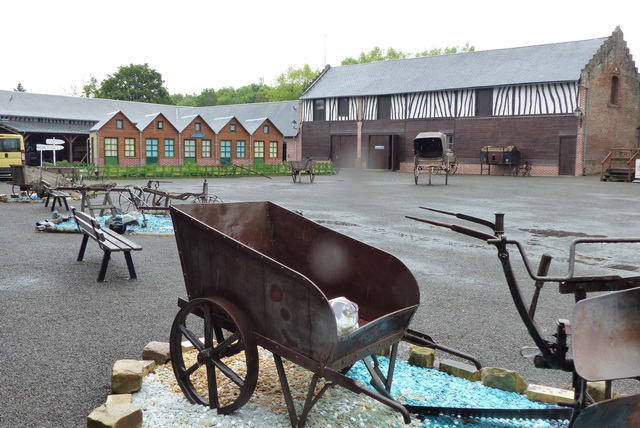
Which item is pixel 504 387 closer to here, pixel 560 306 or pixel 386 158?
pixel 560 306

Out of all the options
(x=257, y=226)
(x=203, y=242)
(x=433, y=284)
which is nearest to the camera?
(x=203, y=242)

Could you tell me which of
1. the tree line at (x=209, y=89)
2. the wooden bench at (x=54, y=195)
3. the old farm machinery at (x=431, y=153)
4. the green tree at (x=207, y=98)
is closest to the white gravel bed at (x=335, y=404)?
the wooden bench at (x=54, y=195)

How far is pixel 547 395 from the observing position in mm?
3586

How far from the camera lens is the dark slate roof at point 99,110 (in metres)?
45.5

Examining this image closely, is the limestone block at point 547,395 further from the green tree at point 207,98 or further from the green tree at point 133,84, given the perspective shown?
the green tree at point 207,98

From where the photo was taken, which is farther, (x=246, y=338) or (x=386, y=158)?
(x=386, y=158)

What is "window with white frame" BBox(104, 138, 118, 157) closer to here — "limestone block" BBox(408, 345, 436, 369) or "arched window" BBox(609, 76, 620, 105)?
"arched window" BBox(609, 76, 620, 105)

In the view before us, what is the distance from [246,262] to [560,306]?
4.13 m

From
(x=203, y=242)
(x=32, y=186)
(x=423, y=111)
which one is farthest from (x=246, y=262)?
(x=423, y=111)

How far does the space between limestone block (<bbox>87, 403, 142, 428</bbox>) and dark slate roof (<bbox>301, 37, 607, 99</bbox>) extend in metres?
37.5

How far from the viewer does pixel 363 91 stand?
46.5 meters

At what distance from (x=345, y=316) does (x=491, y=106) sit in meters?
39.4

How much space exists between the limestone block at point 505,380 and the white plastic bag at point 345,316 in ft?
3.83

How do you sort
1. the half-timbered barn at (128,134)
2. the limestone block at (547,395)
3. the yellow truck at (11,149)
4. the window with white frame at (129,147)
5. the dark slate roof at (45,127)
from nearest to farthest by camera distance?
the limestone block at (547,395), the yellow truck at (11,149), the half-timbered barn at (128,134), the window with white frame at (129,147), the dark slate roof at (45,127)
